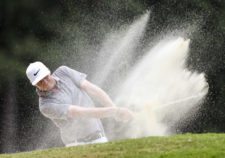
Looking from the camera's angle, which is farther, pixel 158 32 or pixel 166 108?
pixel 158 32

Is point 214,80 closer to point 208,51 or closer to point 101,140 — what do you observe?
point 208,51

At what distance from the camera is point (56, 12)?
17.6m

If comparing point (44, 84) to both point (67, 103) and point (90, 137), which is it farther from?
point (90, 137)

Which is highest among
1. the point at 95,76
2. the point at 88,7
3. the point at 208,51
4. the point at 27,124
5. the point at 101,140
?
the point at 88,7

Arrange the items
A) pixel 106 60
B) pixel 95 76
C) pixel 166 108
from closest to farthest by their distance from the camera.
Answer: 1. pixel 166 108
2. pixel 95 76
3. pixel 106 60

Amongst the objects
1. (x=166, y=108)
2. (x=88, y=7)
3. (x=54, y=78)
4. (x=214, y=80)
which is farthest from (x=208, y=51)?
(x=54, y=78)

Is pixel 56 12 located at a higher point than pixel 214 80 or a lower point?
higher

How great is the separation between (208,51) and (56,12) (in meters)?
3.76

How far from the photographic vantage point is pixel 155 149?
6797 mm

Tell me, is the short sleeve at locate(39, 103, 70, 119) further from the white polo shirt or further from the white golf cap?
the white golf cap

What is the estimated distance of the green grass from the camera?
21.5 ft

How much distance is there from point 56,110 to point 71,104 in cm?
27

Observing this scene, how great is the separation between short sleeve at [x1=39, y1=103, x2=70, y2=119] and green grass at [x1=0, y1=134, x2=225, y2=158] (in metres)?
0.54

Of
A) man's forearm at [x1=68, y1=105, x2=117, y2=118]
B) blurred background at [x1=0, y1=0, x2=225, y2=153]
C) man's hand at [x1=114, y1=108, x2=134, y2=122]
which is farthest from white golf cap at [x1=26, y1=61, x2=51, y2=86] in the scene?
blurred background at [x1=0, y1=0, x2=225, y2=153]
